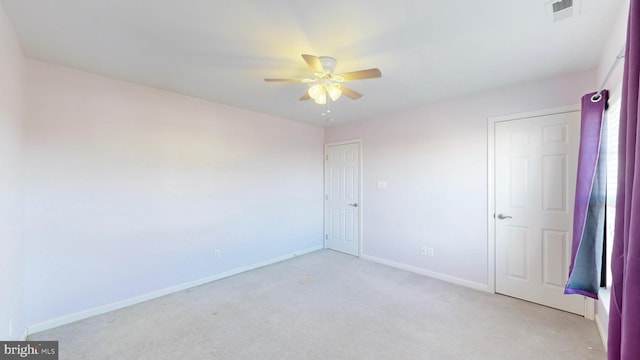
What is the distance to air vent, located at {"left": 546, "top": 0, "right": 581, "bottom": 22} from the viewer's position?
1585 millimetres

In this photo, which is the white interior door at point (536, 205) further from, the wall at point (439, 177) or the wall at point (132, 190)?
the wall at point (132, 190)

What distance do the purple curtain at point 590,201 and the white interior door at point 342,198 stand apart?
2.76 metres

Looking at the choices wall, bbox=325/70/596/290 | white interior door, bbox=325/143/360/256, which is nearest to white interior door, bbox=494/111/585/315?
wall, bbox=325/70/596/290

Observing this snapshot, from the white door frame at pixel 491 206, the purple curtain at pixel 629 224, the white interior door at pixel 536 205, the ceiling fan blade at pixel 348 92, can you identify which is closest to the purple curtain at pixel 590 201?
the white interior door at pixel 536 205

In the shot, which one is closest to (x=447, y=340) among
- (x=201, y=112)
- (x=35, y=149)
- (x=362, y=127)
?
(x=362, y=127)

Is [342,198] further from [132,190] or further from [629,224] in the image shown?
[629,224]

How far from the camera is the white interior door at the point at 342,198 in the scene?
454 cm

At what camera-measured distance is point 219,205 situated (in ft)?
11.7

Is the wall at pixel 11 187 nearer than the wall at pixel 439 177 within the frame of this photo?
Yes

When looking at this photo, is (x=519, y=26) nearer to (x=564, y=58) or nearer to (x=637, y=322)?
(x=564, y=58)

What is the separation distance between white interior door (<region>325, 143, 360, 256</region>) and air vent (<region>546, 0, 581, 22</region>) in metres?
2.96

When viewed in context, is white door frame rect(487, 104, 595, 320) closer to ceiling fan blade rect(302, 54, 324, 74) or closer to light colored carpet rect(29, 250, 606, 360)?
light colored carpet rect(29, 250, 606, 360)

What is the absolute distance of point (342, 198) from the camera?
4758 mm

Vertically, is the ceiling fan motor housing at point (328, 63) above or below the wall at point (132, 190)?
above
